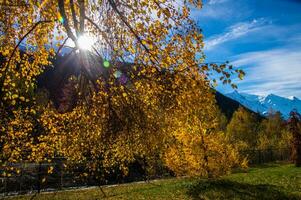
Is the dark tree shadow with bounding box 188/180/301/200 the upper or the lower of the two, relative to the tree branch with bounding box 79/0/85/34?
lower

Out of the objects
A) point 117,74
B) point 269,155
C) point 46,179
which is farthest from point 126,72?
point 269,155

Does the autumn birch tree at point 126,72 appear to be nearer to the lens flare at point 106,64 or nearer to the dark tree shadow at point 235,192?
the lens flare at point 106,64

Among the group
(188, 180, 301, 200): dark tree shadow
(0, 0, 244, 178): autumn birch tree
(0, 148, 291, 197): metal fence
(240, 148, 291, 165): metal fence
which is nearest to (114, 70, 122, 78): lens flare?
(0, 0, 244, 178): autumn birch tree

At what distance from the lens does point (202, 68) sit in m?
6.80

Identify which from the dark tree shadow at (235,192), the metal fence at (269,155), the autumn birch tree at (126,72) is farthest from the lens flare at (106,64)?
the metal fence at (269,155)

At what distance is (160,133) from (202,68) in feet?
8.35

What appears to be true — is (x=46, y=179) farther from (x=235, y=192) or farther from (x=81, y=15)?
(x=81, y=15)

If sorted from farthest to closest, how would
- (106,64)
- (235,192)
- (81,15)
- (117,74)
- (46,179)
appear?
(46,179)
(235,192)
(106,64)
(117,74)
(81,15)

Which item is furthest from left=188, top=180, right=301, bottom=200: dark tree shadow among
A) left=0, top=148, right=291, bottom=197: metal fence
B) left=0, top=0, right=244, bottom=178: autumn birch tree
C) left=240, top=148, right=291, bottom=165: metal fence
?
left=240, top=148, right=291, bottom=165: metal fence

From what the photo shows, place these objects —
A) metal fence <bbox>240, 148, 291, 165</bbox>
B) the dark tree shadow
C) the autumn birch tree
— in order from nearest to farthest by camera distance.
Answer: the autumn birch tree → the dark tree shadow → metal fence <bbox>240, 148, 291, 165</bbox>

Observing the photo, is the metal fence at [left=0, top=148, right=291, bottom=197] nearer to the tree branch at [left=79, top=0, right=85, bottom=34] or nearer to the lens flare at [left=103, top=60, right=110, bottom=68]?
the lens flare at [left=103, top=60, right=110, bottom=68]

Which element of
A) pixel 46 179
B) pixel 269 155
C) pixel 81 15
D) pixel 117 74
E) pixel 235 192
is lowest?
pixel 235 192

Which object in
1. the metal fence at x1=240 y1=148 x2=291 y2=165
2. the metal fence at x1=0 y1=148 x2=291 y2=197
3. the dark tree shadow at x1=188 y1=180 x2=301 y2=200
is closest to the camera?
the dark tree shadow at x1=188 y1=180 x2=301 y2=200

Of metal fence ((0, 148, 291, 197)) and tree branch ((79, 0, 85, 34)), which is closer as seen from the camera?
tree branch ((79, 0, 85, 34))
